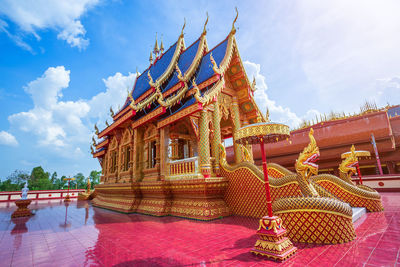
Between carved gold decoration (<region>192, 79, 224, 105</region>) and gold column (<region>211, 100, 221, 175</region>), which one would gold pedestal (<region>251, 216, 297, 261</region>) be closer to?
gold column (<region>211, 100, 221, 175</region>)

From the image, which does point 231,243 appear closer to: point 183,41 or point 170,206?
point 170,206

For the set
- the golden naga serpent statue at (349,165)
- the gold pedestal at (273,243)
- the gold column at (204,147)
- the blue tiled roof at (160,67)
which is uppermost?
the blue tiled roof at (160,67)

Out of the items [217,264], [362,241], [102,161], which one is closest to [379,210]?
[362,241]

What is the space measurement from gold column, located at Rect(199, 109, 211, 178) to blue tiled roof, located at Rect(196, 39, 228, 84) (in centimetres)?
176

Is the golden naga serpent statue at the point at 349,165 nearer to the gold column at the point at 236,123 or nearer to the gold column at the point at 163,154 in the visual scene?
the gold column at the point at 236,123

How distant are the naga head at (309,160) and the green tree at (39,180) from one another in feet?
166

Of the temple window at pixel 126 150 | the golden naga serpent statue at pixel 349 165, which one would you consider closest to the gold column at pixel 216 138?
the golden naga serpent statue at pixel 349 165

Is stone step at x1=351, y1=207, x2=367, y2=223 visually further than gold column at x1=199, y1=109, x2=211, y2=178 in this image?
No

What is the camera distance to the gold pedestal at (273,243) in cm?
275

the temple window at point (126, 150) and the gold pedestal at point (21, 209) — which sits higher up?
the temple window at point (126, 150)

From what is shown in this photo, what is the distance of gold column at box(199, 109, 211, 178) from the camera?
629 cm

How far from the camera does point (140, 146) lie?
A: 941 centimetres

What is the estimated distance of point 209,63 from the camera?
8.44m

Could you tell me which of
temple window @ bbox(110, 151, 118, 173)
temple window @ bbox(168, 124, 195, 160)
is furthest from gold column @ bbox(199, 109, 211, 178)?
temple window @ bbox(110, 151, 118, 173)
